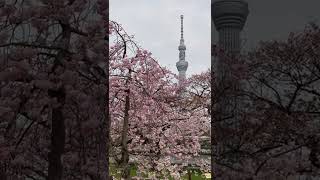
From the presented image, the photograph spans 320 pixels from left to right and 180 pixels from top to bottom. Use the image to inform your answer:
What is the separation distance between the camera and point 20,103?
7.80 ft

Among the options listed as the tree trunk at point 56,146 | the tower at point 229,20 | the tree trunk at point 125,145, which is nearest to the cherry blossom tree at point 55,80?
the tree trunk at point 56,146

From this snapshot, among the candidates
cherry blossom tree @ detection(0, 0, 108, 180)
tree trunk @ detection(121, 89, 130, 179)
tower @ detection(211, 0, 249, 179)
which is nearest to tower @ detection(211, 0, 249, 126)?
tower @ detection(211, 0, 249, 179)

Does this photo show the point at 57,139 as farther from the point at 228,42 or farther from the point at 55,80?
the point at 228,42

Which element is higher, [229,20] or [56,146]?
[229,20]

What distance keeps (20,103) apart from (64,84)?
0.24m

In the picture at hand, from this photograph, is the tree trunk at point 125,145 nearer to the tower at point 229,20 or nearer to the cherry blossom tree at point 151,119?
the cherry blossom tree at point 151,119

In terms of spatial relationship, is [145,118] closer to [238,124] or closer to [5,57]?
[238,124]

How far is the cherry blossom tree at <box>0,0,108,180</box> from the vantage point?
7.64ft

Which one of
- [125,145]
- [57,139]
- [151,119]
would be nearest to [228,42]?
[57,139]

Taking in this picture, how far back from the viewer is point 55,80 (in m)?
2.38

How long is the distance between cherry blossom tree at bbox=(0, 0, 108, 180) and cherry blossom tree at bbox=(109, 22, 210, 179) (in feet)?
10.6

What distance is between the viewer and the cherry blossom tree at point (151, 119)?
6.86 meters

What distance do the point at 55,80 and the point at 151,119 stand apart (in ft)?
19.3

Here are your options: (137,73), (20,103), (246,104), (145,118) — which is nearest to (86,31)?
(20,103)
